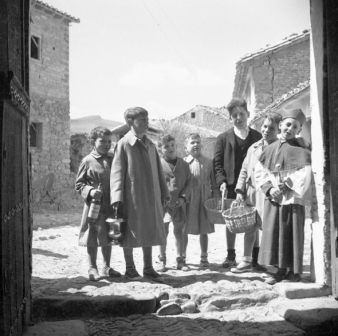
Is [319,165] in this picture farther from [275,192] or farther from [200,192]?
[200,192]

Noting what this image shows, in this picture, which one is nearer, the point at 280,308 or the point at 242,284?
the point at 280,308

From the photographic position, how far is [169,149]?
5977 millimetres

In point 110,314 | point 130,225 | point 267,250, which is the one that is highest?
point 130,225

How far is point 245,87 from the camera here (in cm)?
2061

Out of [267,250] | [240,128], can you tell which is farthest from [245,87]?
[267,250]

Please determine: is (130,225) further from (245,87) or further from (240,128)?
(245,87)

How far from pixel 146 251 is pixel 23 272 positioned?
1887 mm

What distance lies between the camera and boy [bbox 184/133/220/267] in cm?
589

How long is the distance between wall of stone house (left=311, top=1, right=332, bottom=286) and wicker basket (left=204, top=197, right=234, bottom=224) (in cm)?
136

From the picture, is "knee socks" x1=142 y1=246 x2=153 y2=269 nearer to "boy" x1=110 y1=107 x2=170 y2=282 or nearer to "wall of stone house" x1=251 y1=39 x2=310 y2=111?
"boy" x1=110 y1=107 x2=170 y2=282

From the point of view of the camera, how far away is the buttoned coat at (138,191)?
4.88m

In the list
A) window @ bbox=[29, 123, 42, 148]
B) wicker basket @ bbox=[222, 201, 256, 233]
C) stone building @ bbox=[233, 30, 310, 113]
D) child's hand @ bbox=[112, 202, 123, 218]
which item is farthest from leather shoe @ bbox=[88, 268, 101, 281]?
window @ bbox=[29, 123, 42, 148]

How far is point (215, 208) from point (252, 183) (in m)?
0.70

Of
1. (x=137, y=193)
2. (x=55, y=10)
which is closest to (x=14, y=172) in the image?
(x=137, y=193)
